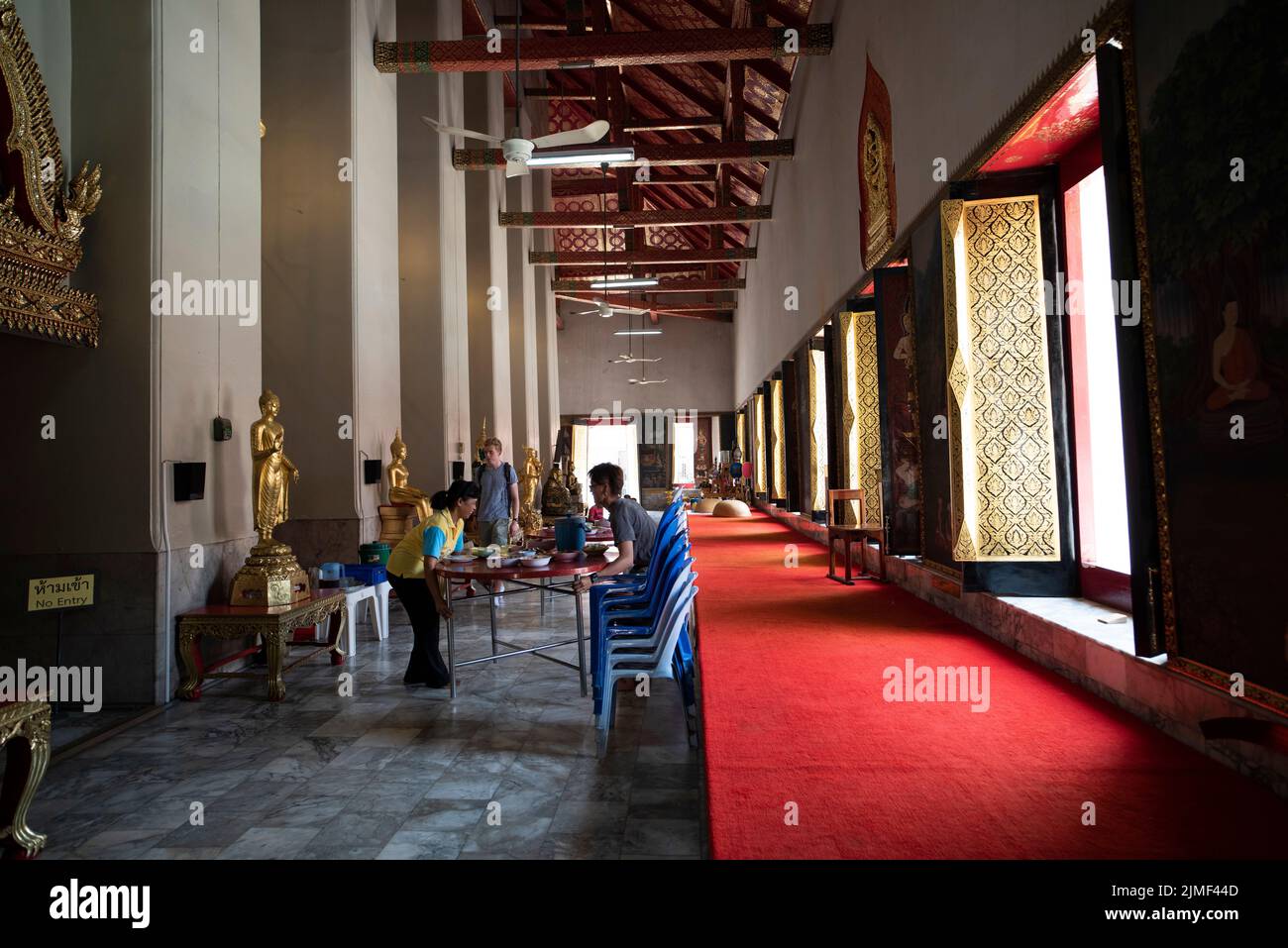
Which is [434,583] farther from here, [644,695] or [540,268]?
[540,268]

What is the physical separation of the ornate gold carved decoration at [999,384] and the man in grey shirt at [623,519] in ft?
5.86

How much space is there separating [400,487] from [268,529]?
8.52ft

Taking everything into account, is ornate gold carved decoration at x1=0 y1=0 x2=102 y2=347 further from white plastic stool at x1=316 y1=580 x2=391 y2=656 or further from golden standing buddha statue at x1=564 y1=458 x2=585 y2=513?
golden standing buddha statue at x1=564 y1=458 x2=585 y2=513

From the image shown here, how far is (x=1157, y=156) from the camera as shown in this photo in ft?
7.75

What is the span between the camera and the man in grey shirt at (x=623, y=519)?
4480mm

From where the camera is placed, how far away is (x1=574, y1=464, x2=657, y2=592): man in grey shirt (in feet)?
14.7

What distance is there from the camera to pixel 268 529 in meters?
5.04

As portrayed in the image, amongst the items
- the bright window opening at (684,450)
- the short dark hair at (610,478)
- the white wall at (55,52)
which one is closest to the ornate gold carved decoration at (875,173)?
the short dark hair at (610,478)

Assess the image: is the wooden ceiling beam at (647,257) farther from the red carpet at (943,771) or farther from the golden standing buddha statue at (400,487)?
the red carpet at (943,771)

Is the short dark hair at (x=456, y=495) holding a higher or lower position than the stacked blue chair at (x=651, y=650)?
higher

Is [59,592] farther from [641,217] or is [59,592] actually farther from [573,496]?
[573,496]

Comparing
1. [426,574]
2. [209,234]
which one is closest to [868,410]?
[426,574]
